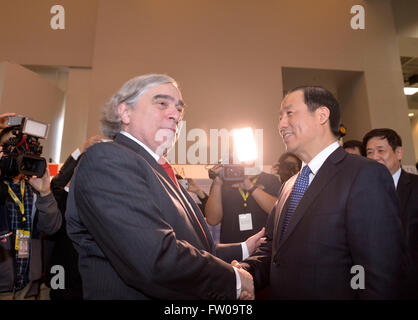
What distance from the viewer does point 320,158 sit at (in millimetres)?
1340

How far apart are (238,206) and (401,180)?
141 centimetres

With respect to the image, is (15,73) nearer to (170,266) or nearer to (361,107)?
(170,266)

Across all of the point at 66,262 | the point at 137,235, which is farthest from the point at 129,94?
the point at 66,262

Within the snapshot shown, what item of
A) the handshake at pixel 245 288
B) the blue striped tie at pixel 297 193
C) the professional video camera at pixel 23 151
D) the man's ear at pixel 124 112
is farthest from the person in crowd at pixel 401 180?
the professional video camera at pixel 23 151

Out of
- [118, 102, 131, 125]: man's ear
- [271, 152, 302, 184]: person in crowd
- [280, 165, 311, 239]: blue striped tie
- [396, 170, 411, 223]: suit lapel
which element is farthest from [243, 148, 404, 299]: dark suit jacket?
[271, 152, 302, 184]: person in crowd

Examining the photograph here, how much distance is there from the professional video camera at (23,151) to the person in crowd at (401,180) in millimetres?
2293

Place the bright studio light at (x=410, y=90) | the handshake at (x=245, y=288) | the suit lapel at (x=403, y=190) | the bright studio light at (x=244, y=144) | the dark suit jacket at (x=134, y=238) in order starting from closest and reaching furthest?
the dark suit jacket at (x=134, y=238), the handshake at (x=245, y=288), the suit lapel at (x=403, y=190), the bright studio light at (x=244, y=144), the bright studio light at (x=410, y=90)

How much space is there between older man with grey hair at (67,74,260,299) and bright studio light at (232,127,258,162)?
188 cm

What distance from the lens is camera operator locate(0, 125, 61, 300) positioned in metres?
1.77

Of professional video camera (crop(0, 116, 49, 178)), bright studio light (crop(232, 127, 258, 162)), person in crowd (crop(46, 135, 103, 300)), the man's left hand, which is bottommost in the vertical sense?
person in crowd (crop(46, 135, 103, 300))

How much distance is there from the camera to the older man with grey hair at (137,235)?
2.66 feet

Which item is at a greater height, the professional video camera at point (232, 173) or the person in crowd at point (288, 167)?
the person in crowd at point (288, 167)

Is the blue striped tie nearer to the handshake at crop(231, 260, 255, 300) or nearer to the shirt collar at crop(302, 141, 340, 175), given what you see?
the shirt collar at crop(302, 141, 340, 175)

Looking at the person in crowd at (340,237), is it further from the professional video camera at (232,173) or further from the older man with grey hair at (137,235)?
the professional video camera at (232,173)
